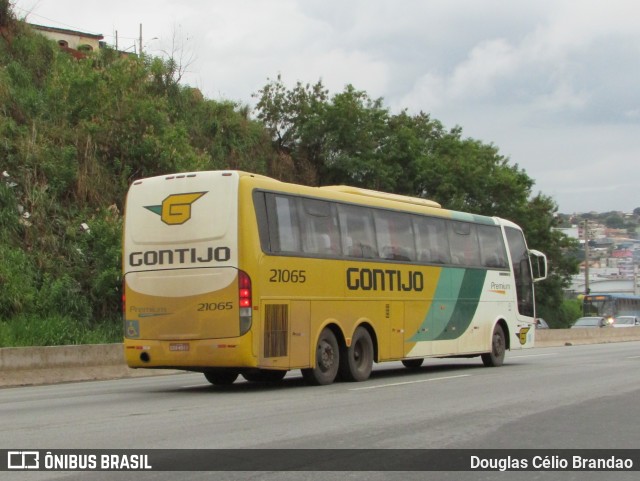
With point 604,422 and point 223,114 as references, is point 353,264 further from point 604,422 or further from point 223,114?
point 223,114

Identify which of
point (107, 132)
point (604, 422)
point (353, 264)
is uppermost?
point (107, 132)

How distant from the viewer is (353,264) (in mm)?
17438

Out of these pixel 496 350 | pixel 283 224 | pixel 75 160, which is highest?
pixel 75 160

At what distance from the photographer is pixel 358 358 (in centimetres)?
1766

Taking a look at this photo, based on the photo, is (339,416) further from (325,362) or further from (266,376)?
(266,376)

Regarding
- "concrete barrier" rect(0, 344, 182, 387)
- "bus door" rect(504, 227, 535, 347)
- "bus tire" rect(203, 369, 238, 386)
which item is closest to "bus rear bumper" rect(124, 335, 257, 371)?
"bus tire" rect(203, 369, 238, 386)

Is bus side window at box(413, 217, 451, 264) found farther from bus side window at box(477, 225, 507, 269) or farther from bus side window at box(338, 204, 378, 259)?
bus side window at box(477, 225, 507, 269)

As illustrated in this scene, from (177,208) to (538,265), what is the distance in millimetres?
12670

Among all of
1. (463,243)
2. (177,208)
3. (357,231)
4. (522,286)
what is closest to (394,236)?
(357,231)

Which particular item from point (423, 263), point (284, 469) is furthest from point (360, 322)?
point (284, 469)

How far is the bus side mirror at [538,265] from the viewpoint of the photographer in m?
24.8

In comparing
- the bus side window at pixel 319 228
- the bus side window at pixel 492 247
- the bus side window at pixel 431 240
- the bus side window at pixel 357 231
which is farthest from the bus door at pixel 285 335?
the bus side window at pixel 492 247

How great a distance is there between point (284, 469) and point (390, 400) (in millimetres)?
5795

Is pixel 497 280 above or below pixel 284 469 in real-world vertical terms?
above
